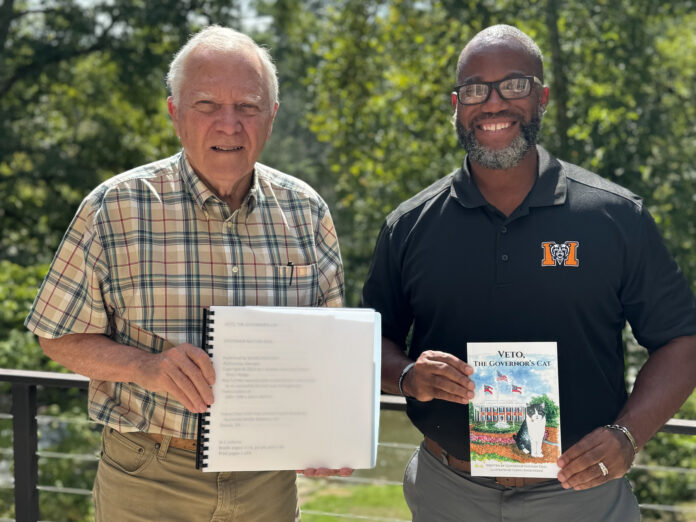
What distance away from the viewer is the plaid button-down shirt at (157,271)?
2160mm

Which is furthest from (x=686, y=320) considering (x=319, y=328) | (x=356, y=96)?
(x=356, y=96)

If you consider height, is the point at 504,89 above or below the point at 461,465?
above

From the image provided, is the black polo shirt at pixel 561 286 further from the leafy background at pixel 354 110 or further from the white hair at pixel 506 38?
the leafy background at pixel 354 110

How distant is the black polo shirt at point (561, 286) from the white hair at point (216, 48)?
0.66 metres

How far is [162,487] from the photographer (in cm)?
221

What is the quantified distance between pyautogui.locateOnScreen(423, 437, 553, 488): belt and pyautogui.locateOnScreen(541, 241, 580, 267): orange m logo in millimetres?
594

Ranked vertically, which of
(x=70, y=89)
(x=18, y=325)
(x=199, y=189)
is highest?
(x=70, y=89)

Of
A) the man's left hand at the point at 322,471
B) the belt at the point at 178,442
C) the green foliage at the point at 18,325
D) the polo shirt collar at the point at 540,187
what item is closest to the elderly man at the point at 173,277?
the belt at the point at 178,442

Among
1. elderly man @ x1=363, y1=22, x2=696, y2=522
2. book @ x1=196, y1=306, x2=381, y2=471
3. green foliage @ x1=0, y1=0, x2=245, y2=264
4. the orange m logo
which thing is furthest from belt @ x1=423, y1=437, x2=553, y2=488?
green foliage @ x1=0, y1=0, x2=245, y2=264

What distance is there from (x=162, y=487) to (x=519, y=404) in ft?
3.31

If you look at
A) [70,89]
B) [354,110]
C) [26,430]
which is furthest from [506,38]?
[70,89]

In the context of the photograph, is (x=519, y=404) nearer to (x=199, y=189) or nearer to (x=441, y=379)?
(x=441, y=379)

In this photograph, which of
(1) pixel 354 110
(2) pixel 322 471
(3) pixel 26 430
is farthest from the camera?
(1) pixel 354 110

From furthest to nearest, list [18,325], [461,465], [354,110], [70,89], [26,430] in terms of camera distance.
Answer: [70,89], [354,110], [18,325], [26,430], [461,465]
